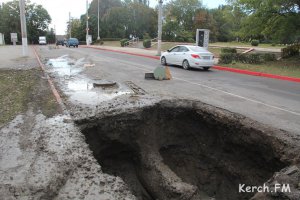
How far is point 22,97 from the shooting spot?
9211 mm

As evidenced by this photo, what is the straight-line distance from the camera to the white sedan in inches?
722

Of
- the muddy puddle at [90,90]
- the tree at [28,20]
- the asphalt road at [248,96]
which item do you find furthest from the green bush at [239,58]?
the tree at [28,20]

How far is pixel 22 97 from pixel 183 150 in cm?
489

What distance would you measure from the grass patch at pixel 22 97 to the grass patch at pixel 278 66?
491 inches

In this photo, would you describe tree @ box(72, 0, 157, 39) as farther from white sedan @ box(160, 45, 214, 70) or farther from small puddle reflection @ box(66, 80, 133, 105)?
small puddle reflection @ box(66, 80, 133, 105)

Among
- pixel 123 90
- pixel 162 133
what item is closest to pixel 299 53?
pixel 123 90

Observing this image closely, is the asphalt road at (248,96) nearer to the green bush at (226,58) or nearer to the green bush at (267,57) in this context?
the green bush at (226,58)

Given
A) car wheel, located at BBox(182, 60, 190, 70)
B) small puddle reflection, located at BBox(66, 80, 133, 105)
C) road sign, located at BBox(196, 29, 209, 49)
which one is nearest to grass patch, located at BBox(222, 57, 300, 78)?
car wheel, located at BBox(182, 60, 190, 70)

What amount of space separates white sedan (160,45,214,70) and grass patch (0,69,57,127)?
895 cm

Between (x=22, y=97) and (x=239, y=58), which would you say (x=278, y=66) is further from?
(x=22, y=97)

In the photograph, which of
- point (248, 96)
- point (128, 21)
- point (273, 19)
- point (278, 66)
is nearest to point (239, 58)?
point (278, 66)

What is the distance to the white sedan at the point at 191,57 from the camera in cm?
1834

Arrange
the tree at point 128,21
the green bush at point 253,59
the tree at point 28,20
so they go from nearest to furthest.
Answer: the green bush at point 253,59
the tree at point 128,21
the tree at point 28,20

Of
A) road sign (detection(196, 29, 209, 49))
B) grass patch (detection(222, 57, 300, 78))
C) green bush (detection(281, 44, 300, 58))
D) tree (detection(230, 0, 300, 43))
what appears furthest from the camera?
road sign (detection(196, 29, 209, 49))
